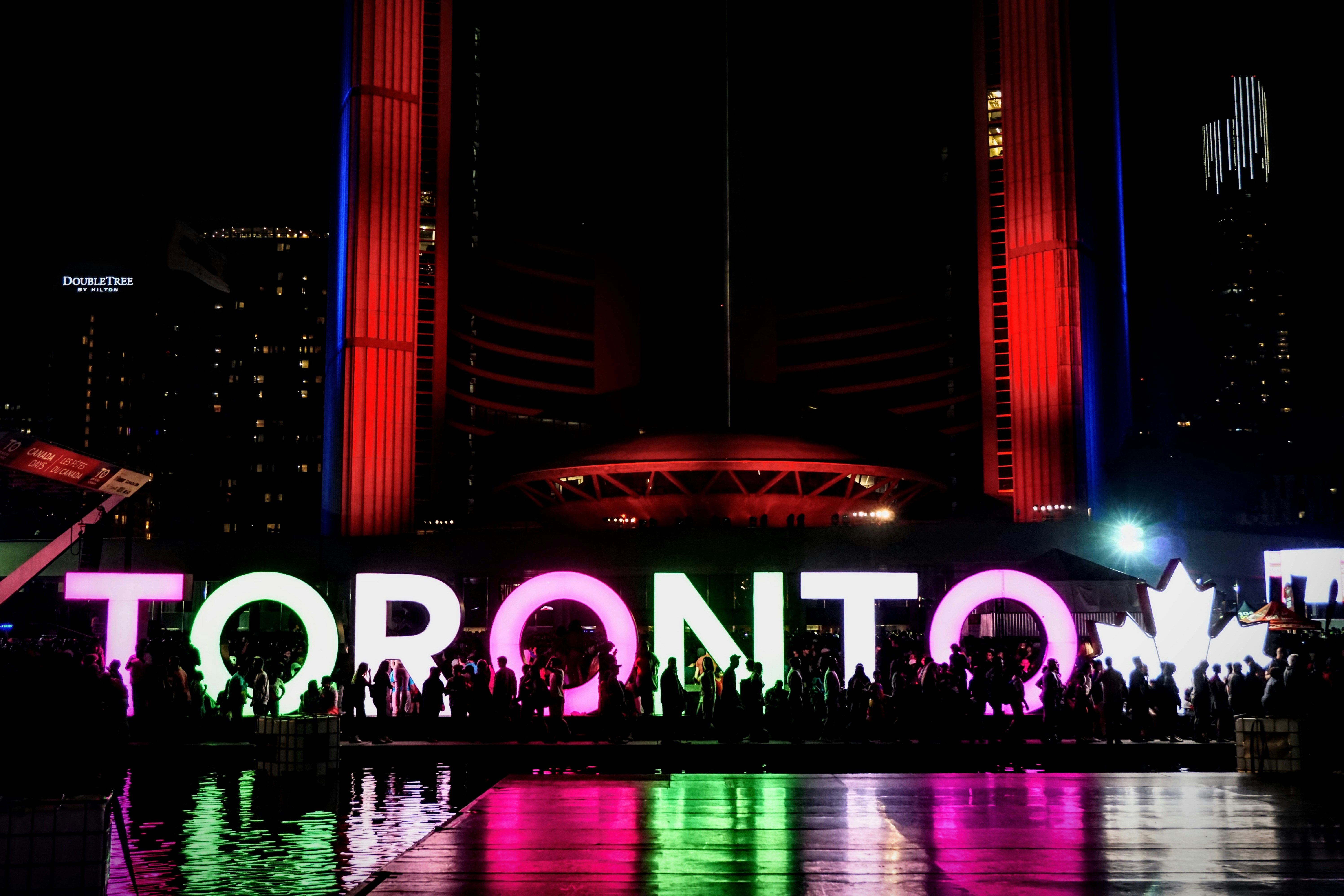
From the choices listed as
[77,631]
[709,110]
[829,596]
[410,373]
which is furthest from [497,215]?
[829,596]

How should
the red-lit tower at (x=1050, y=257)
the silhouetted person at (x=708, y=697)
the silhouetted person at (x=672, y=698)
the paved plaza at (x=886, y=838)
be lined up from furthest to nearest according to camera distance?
the red-lit tower at (x=1050, y=257), the silhouetted person at (x=708, y=697), the silhouetted person at (x=672, y=698), the paved plaza at (x=886, y=838)

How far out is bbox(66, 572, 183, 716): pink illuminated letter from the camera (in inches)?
982

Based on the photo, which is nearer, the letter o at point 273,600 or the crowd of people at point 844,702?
the crowd of people at point 844,702

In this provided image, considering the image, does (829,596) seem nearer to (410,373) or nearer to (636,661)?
(636,661)

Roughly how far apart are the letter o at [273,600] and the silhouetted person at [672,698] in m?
6.37

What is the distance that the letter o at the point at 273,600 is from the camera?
23.9 m

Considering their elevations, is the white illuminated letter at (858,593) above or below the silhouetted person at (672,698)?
above

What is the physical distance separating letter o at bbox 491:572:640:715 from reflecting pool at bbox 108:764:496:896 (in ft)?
15.2

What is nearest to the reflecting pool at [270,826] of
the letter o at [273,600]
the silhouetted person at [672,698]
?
the silhouetted person at [672,698]

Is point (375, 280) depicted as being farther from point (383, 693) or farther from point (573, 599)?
point (383, 693)

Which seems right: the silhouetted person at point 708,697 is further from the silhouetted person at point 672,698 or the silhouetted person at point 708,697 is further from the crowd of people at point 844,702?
the silhouetted person at point 672,698

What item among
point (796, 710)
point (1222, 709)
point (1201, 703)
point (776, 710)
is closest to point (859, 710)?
point (796, 710)

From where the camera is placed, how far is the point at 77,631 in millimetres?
39344

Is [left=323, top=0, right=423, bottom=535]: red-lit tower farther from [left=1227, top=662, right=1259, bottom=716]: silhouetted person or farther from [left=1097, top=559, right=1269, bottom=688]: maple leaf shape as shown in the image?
[left=1227, top=662, right=1259, bottom=716]: silhouetted person
